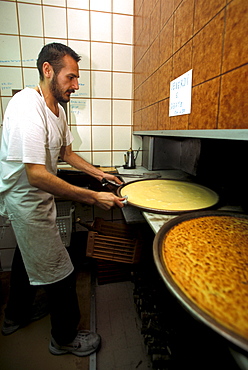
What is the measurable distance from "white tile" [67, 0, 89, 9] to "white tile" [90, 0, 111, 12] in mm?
50

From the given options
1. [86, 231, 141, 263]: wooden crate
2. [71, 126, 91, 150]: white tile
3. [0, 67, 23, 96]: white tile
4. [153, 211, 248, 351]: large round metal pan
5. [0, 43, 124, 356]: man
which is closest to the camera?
[153, 211, 248, 351]: large round metal pan

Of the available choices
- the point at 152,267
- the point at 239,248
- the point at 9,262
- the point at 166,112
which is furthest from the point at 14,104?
the point at 9,262

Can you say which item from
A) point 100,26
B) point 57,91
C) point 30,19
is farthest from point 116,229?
point 30,19

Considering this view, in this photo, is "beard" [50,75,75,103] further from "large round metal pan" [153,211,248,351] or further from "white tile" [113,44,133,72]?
"white tile" [113,44,133,72]

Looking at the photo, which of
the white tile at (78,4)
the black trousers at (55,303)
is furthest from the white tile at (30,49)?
the black trousers at (55,303)

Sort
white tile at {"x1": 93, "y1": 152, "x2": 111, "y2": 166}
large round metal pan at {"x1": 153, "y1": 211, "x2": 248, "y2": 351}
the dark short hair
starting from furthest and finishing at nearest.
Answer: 1. white tile at {"x1": 93, "y1": 152, "x2": 111, "y2": 166}
2. the dark short hair
3. large round metal pan at {"x1": 153, "y1": 211, "x2": 248, "y2": 351}

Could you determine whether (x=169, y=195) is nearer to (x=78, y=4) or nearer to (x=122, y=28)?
(x=122, y=28)

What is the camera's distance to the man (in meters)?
1.07

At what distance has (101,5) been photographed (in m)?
2.02

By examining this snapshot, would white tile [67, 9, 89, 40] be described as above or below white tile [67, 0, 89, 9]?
below

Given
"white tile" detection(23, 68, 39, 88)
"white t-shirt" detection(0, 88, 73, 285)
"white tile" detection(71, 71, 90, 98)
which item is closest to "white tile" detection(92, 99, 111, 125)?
"white tile" detection(71, 71, 90, 98)

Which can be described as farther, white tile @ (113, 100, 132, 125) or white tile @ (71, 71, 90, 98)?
white tile @ (113, 100, 132, 125)

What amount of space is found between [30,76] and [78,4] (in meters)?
0.85

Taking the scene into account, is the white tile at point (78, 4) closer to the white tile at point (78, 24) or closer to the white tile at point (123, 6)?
the white tile at point (78, 24)
